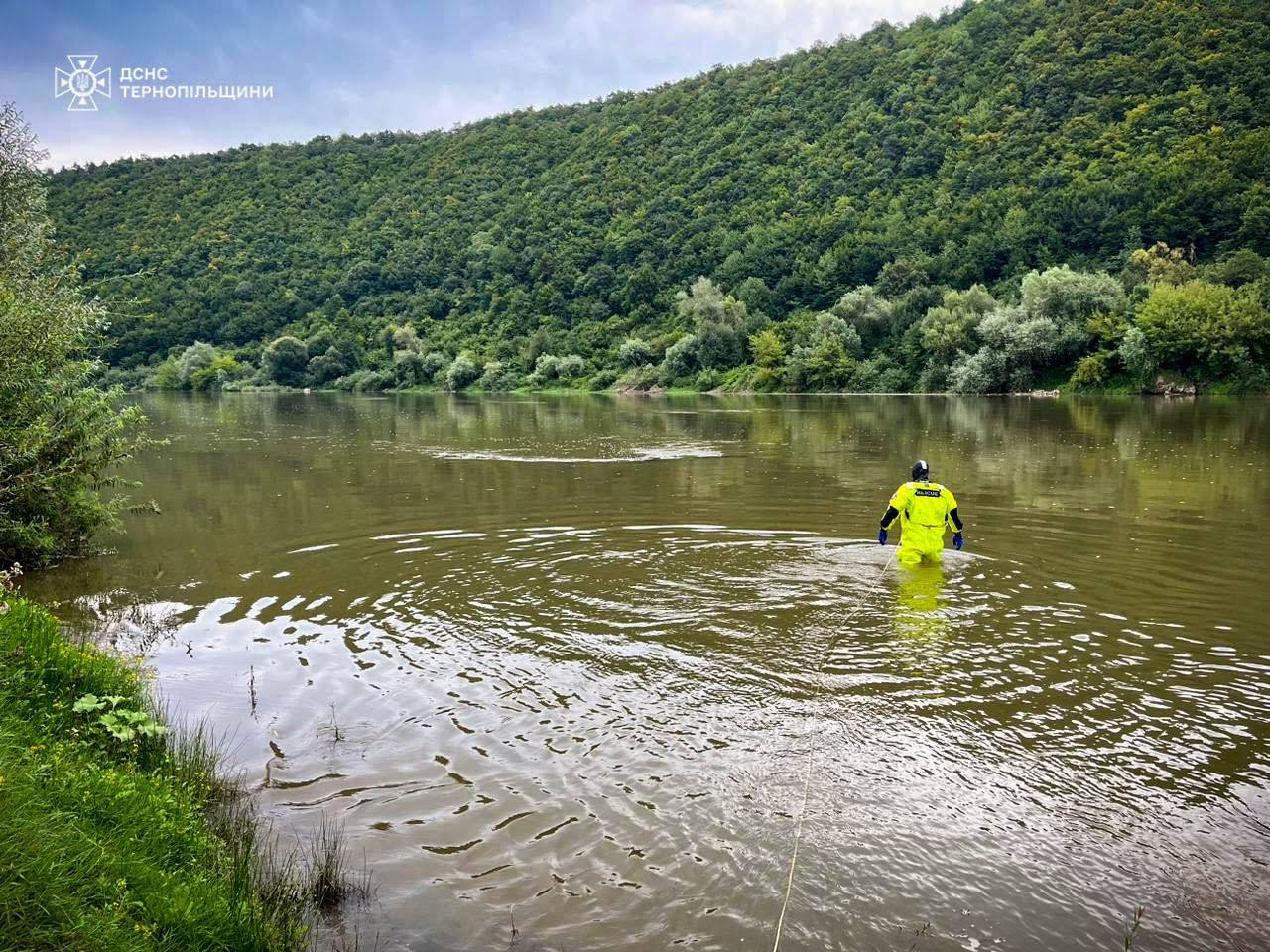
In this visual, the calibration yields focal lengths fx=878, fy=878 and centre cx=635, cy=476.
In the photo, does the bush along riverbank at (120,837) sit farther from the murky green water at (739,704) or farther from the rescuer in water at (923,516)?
the rescuer in water at (923,516)

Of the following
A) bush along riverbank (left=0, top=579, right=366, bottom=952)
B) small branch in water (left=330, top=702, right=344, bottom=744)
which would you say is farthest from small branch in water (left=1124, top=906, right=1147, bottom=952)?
small branch in water (left=330, top=702, right=344, bottom=744)

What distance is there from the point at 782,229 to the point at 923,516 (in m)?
112

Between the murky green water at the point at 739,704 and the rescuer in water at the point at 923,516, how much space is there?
457mm

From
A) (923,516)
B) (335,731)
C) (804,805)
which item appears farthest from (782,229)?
(804,805)

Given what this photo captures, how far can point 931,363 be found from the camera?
77188 millimetres

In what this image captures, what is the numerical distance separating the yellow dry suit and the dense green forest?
198ft

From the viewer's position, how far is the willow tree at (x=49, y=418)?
1329 centimetres

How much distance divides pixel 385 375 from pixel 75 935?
118958mm

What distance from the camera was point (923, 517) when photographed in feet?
43.6

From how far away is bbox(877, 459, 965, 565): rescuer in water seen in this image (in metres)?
13.2

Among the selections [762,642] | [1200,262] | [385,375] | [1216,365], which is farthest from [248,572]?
[385,375]

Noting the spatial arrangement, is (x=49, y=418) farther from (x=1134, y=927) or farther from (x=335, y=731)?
(x=1134, y=927)

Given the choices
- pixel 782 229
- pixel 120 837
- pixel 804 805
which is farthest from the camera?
pixel 782 229

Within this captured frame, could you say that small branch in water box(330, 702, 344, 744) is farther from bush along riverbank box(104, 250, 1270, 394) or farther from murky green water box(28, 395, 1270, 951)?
bush along riverbank box(104, 250, 1270, 394)
